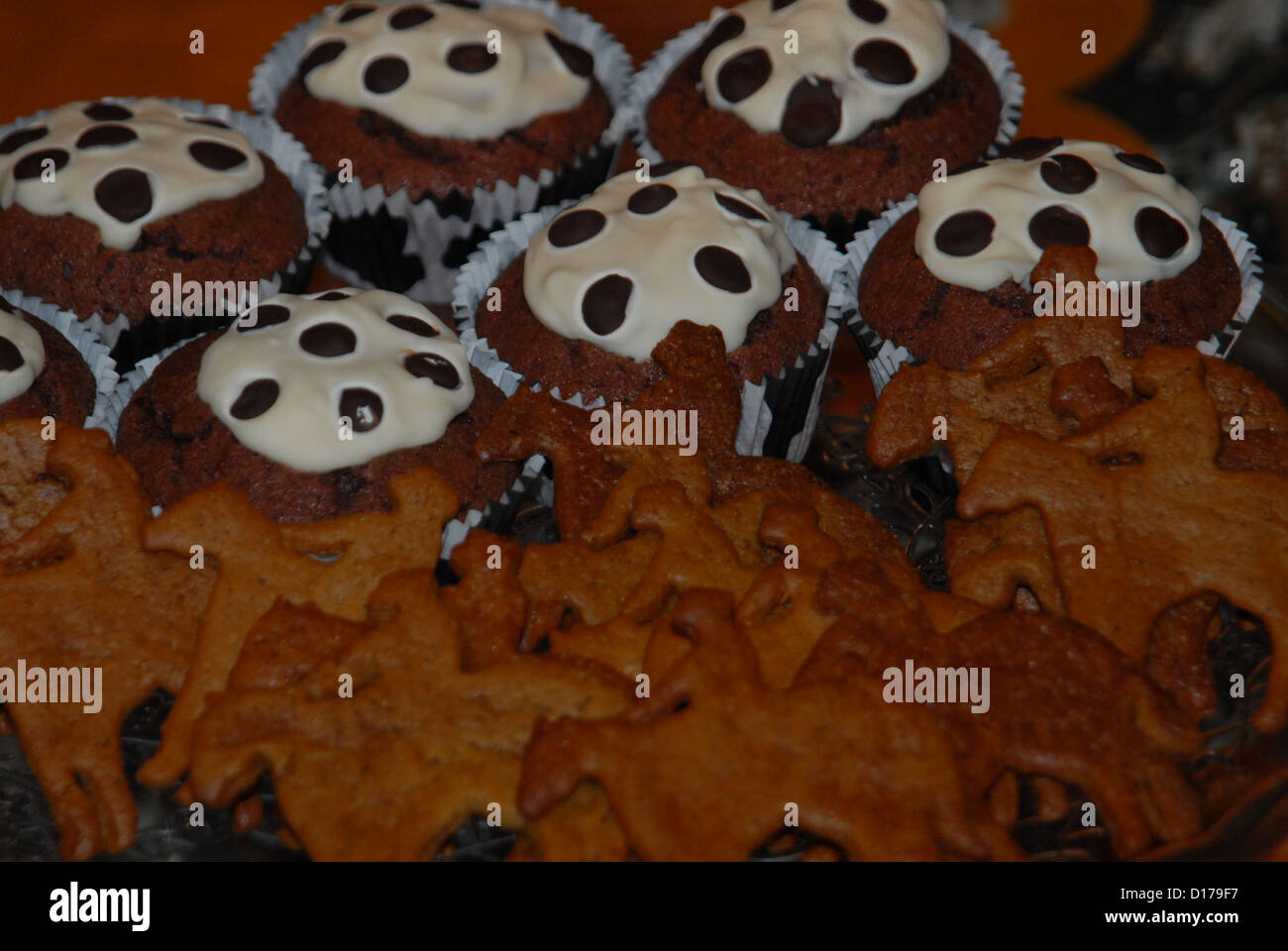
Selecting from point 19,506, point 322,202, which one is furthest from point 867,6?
point 19,506

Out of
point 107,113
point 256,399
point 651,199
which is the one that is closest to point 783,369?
point 651,199

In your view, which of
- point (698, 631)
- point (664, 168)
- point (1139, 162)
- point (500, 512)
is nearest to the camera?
point (698, 631)

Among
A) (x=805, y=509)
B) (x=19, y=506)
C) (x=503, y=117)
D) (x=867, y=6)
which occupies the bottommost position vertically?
(x=19, y=506)

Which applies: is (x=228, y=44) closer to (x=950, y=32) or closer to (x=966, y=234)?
(x=950, y=32)

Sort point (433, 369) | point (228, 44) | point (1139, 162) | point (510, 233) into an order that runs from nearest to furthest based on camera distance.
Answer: point (433, 369) < point (1139, 162) < point (510, 233) < point (228, 44)

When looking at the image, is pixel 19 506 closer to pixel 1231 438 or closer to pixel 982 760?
pixel 982 760
